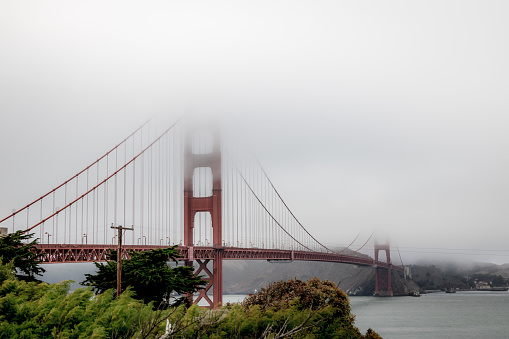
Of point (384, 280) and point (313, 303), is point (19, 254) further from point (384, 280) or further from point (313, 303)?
point (384, 280)

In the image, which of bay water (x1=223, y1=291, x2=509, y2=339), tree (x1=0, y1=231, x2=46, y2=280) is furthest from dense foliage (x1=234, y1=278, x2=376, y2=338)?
bay water (x1=223, y1=291, x2=509, y2=339)

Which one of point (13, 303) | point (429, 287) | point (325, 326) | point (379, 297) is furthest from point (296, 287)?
point (429, 287)

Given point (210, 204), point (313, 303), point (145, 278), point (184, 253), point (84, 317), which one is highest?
point (210, 204)

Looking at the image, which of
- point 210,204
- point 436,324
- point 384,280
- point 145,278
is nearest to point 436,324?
point 436,324

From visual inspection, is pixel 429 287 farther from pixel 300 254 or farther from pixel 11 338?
pixel 11 338

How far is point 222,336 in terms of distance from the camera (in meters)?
21.4

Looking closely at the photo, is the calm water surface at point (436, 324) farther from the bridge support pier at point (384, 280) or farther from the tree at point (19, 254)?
the bridge support pier at point (384, 280)

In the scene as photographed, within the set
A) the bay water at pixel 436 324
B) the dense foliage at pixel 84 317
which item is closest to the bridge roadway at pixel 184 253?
the bay water at pixel 436 324

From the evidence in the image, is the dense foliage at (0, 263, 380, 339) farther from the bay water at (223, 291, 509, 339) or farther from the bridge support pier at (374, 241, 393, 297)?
the bridge support pier at (374, 241, 393, 297)

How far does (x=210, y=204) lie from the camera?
62.3 metres

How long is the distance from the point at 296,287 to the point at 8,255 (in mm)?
14407

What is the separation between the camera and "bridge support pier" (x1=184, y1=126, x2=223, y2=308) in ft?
196

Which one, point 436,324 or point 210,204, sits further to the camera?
point 436,324

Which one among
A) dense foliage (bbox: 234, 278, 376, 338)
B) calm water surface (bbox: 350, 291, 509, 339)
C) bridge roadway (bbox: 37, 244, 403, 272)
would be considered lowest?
calm water surface (bbox: 350, 291, 509, 339)
